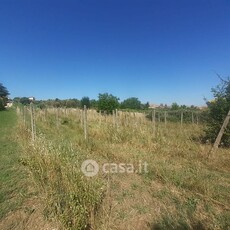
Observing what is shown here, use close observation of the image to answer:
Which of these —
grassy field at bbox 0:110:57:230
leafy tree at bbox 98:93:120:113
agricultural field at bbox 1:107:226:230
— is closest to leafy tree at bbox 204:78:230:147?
agricultural field at bbox 1:107:226:230

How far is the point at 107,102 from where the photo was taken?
35469mm

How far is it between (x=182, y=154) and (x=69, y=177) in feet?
14.1

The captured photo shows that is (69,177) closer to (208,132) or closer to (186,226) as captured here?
(186,226)

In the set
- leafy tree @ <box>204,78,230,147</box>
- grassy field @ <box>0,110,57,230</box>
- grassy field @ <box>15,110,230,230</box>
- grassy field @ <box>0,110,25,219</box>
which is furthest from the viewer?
leafy tree @ <box>204,78,230,147</box>

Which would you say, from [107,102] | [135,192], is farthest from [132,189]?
[107,102]

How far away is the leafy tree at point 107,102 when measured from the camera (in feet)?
115

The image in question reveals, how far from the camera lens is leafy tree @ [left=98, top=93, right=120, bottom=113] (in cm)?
3512

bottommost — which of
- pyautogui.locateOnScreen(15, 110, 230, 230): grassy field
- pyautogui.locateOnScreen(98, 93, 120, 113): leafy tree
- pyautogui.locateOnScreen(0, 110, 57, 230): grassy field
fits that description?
pyautogui.locateOnScreen(0, 110, 57, 230): grassy field

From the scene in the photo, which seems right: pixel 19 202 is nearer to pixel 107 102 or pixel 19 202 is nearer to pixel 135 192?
pixel 135 192

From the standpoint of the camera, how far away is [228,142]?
7.57 metres

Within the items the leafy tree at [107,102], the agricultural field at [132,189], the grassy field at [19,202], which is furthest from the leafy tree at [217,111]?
the leafy tree at [107,102]

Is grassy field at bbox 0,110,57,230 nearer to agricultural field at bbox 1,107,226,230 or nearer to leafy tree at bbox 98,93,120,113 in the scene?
agricultural field at bbox 1,107,226,230

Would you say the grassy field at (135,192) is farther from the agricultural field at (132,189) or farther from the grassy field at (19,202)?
the grassy field at (19,202)

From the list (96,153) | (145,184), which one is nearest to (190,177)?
(145,184)
